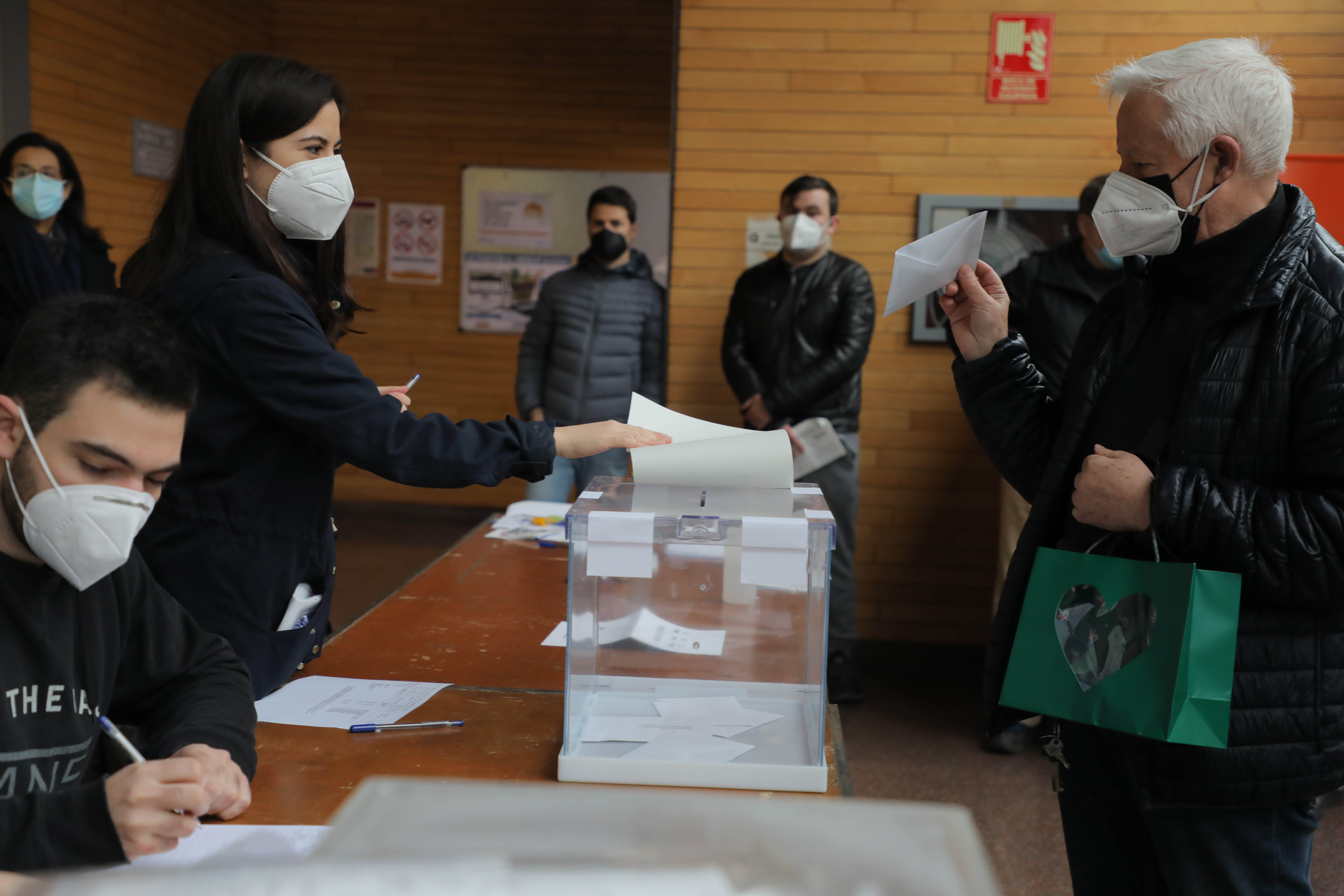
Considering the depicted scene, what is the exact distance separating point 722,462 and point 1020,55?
3.35 m

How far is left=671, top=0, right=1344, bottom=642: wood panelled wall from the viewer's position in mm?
4004

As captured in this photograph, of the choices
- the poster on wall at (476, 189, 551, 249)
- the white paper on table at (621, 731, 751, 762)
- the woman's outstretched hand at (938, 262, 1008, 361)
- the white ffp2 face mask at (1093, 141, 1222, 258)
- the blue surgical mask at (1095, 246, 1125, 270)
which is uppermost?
the poster on wall at (476, 189, 551, 249)

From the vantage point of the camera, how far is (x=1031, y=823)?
297cm

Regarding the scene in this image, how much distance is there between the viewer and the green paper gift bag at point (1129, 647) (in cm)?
129

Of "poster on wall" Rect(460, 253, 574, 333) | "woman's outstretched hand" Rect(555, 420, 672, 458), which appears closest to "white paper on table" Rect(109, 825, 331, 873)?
"woman's outstretched hand" Rect(555, 420, 672, 458)

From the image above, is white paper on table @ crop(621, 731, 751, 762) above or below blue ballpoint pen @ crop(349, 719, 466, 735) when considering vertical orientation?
above

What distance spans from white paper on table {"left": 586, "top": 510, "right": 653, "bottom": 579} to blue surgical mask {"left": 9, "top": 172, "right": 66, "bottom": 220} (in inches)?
148

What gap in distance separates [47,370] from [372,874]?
2.91 feet

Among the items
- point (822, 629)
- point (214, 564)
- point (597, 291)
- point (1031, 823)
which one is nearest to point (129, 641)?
point (214, 564)

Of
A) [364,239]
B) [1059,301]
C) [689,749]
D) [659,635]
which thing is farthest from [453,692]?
[364,239]

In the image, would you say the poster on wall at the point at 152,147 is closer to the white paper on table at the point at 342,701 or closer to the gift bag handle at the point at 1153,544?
the white paper on table at the point at 342,701

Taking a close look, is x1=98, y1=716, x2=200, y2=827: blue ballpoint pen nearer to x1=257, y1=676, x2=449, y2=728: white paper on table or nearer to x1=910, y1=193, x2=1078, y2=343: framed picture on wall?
x1=257, y1=676, x2=449, y2=728: white paper on table

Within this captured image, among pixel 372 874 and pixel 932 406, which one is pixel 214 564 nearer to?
pixel 372 874

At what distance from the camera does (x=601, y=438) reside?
1552mm
